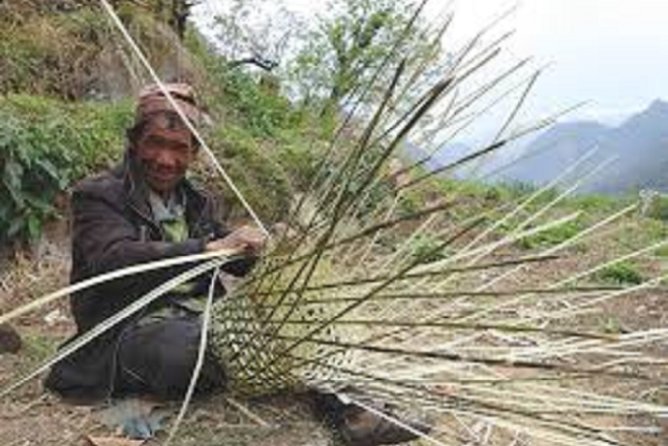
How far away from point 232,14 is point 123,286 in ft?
24.8

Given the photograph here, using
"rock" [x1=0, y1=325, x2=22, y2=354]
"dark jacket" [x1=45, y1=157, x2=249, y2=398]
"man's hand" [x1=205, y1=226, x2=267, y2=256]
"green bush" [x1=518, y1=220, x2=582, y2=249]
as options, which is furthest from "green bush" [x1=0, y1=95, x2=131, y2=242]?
"man's hand" [x1=205, y1=226, x2=267, y2=256]

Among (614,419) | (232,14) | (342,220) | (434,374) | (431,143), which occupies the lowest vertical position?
(614,419)

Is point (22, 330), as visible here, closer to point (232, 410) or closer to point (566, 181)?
point (232, 410)

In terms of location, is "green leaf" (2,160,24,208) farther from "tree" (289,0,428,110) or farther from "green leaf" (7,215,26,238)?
"tree" (289,0,428,110)

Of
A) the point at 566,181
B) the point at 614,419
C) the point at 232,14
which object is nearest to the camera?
the point at 566,181

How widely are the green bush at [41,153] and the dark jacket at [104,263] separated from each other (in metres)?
1.82

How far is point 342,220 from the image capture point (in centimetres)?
193

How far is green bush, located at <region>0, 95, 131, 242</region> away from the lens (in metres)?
4.14

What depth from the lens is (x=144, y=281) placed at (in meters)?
2.27

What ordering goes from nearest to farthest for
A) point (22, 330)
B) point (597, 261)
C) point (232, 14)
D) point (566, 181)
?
1. point (566, 181)
2. point (22, 330)
3. point (597, 261)
4. point (232, 14)

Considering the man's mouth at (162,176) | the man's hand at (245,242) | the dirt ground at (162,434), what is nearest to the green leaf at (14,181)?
the dirt ground at (162,434)

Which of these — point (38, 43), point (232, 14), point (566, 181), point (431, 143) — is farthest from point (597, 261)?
point (232, 14)

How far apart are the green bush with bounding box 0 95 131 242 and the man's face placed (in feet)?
6.21

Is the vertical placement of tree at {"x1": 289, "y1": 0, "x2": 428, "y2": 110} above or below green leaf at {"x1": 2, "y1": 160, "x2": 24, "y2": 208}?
above
